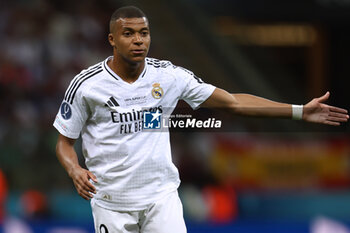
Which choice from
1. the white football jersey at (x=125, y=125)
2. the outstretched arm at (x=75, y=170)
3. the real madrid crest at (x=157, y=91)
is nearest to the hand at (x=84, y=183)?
the outstretched arm at (x=75, y=170)

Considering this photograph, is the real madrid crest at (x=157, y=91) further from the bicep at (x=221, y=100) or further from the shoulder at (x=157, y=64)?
the bicep at (x=221, y=100)

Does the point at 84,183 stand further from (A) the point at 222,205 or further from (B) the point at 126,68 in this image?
(A) the point at 222,205

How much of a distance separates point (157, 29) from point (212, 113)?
779 cm

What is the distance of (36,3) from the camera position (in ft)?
46.6

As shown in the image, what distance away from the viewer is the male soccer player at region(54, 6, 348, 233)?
197 inches

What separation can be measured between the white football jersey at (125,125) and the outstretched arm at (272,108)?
0.11 m

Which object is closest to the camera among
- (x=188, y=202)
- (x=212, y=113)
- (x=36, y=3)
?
(x=212, y=113)

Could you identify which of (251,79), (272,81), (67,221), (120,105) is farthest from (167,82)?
(272,81)

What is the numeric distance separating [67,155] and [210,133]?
493 cm

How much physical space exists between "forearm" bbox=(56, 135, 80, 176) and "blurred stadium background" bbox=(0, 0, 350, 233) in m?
3.38

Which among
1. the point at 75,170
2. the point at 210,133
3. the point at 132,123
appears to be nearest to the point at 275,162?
the point at 210,133

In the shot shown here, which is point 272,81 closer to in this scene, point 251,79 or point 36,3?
point 251,79

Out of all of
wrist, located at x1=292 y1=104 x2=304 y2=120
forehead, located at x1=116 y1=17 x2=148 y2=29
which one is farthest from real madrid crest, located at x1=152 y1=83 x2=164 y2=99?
wrist, located at x1=292 y1=104 x2=304 y2=120

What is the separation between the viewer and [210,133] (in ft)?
32.2
